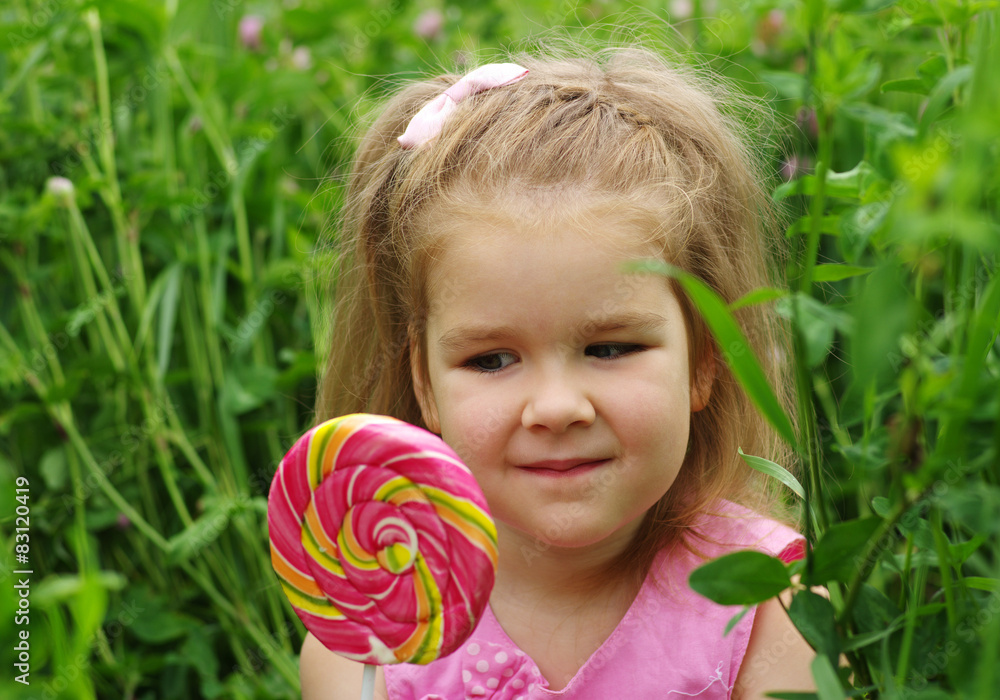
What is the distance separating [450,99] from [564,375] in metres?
0.46

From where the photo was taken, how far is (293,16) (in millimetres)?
2230

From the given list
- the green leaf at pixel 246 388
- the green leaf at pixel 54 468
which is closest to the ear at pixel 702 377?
the green leaf at pixel 246 388

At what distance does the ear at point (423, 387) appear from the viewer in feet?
4.31

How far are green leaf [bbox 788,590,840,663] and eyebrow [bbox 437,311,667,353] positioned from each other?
443mm

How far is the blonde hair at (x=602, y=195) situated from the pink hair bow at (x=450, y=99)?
2 centimetres

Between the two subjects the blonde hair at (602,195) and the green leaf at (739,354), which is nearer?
the green leaf at (739,354)

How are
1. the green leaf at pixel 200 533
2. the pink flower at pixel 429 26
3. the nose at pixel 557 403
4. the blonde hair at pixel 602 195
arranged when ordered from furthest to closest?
the pink flower at pixel 429 26
the green leaf at pixel 200 533
the blonde hair at pixel 602 195
the nose at pixel 557 403

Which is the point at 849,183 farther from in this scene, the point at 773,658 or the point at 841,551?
the point at 773,658

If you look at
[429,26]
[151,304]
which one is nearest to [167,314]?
[151,304]

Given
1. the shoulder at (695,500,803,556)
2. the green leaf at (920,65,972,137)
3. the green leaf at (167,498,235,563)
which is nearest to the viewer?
the green leaf at (920,65,972,137)

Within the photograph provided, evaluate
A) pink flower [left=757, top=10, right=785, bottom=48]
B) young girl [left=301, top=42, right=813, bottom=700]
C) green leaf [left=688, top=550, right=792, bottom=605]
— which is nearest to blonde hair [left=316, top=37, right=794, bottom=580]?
young girl [left=301, top=42, right=813, bottom=700]

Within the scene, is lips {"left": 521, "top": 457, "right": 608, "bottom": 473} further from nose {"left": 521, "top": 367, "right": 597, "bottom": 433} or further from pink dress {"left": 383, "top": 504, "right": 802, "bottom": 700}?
pink dress {"left": 383, "top": 504, "right": 802, "bottom": 700}

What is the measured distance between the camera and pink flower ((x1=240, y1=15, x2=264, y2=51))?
2.35 m

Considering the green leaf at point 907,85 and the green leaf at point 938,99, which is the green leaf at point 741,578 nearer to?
the green leaf at point 938,99
